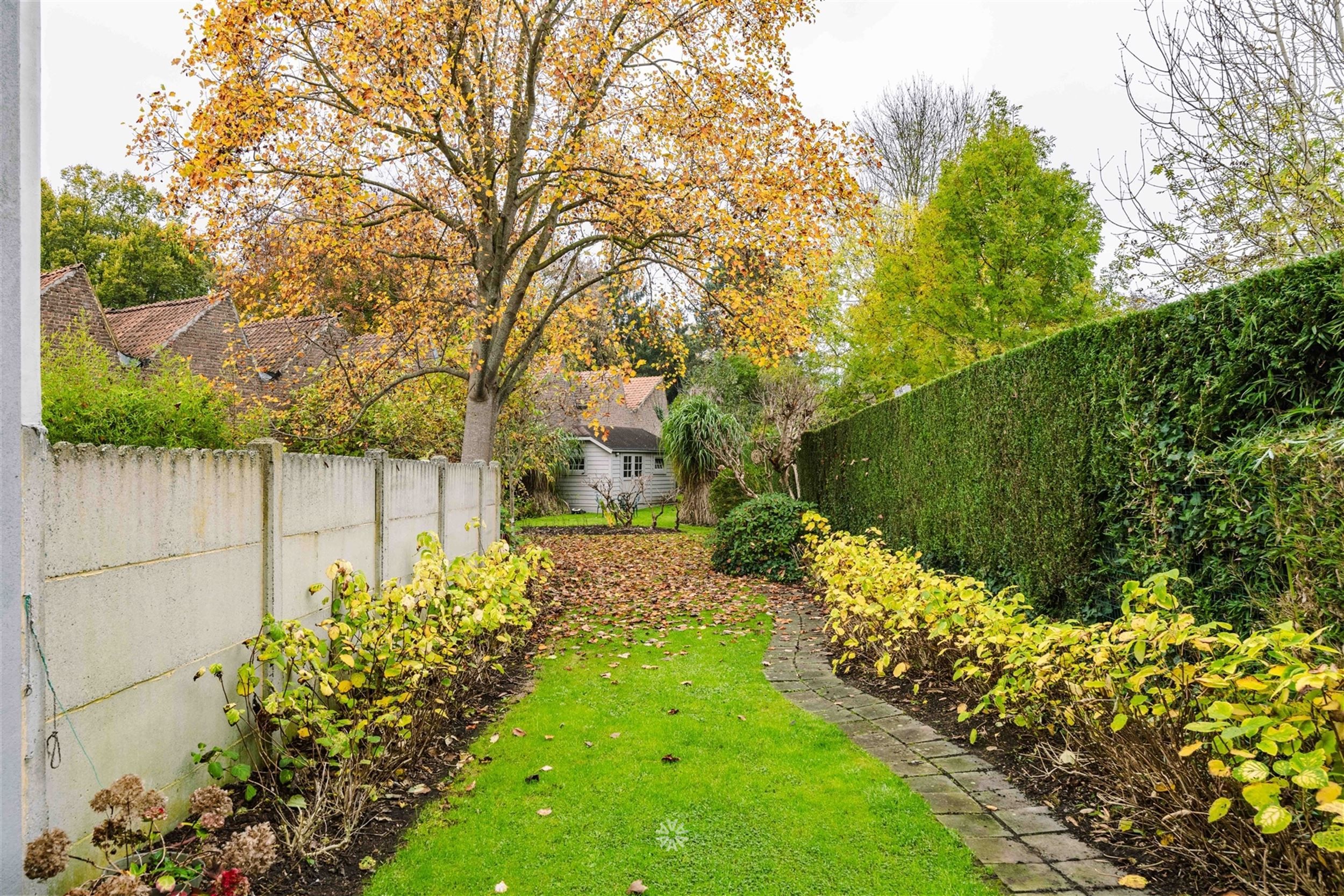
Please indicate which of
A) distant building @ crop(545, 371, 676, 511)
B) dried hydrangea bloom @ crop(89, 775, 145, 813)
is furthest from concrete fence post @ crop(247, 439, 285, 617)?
distant building @ crop(545, 371, 676, 511)

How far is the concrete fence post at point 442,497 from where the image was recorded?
665cm

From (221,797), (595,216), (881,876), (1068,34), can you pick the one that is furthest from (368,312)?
(881,876)

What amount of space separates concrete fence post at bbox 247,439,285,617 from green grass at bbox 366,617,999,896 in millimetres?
1333

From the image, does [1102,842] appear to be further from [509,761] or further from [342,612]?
[342,612]

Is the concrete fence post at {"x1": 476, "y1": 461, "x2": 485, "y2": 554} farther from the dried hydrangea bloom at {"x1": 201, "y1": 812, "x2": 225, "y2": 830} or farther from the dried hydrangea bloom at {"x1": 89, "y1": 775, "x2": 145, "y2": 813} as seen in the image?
the dried hydrangea bloom at {"x1": 89, "y1": 775, "x2": 145, "y2": 813}

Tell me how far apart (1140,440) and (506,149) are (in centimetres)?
828

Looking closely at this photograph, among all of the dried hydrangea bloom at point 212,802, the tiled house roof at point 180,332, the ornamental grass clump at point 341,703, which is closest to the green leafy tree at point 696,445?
the tiled house roof at point 180,332

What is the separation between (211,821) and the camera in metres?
2.57

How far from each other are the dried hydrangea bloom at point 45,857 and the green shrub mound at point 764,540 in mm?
9380

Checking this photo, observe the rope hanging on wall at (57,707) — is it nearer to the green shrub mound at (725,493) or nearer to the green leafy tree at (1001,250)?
the green leafy tree at (1001,250)

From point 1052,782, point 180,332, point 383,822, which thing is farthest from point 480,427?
point 180,332

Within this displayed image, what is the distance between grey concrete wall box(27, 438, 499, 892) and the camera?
7.66 ft

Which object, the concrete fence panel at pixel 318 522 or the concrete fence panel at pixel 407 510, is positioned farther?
the concrete fence panel at pixel 407 510

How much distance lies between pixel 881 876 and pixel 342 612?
10.7 ft
